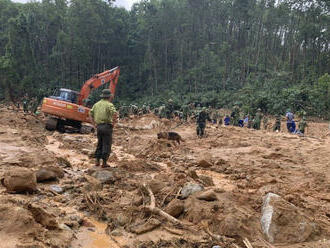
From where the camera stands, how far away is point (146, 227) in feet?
11.1

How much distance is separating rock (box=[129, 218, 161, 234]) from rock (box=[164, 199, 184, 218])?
302 mm

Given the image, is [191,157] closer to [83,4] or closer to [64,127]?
[64,127]

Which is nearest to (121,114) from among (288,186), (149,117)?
(149,117)

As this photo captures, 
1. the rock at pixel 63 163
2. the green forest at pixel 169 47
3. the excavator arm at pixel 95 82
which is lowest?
the rock at pixel 63 163

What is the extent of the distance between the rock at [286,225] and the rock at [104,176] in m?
2.49

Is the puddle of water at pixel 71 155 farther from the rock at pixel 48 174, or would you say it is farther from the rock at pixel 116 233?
the rock at pixel 116 233

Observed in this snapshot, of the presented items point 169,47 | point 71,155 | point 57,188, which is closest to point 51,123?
point 71,155

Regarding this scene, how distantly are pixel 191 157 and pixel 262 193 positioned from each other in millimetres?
3488

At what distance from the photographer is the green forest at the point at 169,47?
29266 mm

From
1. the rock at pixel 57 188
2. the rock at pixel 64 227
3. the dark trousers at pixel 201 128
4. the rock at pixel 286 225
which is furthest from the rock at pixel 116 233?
the dark trousers at pixel 201 128

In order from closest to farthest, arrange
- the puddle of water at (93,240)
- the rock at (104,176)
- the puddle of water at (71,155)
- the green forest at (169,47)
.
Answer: the puddle of water at (93,240), the rock at (104,176), the puddle of water at (71,155), the green forest at (169,47)

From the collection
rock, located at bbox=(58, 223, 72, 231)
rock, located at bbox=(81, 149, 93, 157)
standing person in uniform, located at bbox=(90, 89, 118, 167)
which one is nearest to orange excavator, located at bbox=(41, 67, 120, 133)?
rock, located at bbox=(81, 149, 93, 157)

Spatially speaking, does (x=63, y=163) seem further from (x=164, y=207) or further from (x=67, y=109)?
(x=67, y=109)

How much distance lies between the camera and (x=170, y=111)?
19984 millimetres
